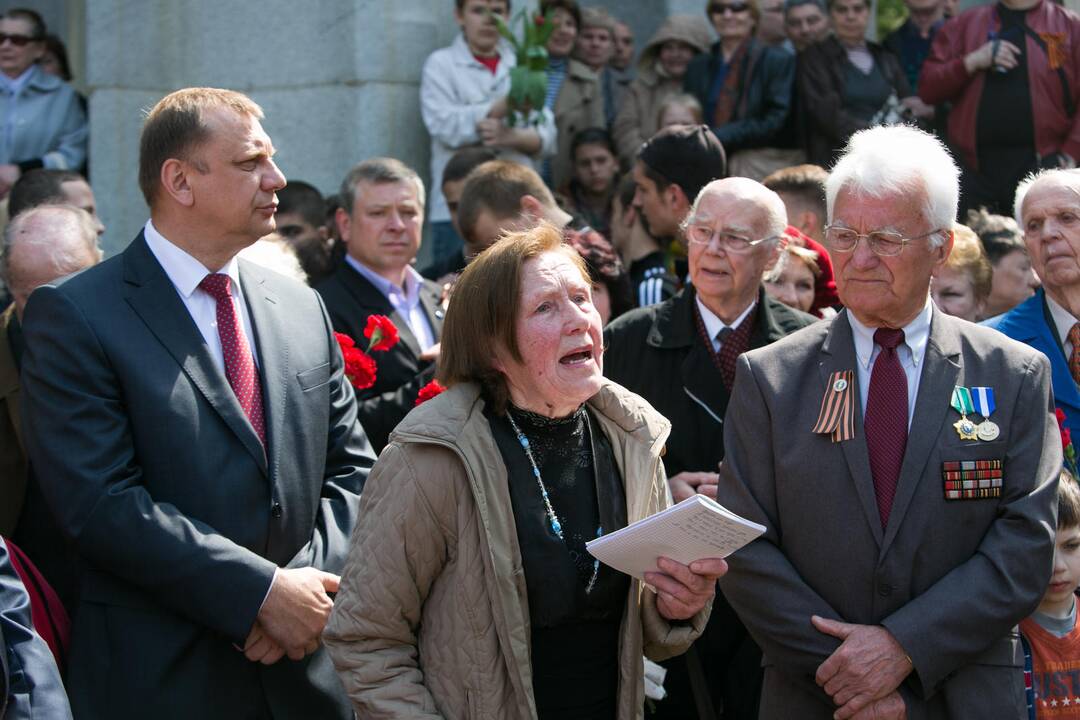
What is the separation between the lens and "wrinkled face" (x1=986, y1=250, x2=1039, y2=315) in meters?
6.47

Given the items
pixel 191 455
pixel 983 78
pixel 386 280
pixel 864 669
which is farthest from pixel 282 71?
pixel 864 669

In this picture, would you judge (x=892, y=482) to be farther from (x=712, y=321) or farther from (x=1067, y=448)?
(x=712, y=321)

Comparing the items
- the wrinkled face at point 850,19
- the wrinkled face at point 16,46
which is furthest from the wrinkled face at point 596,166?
the wrinkled face at point 16,46

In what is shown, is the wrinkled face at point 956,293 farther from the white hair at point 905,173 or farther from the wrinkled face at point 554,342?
the wrinkled face at point 554,342

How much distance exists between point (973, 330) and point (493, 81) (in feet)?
16.2

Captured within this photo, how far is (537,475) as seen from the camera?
344 cm

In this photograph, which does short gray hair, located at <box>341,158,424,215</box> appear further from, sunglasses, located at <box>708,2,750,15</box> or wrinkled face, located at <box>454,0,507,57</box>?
sunglasses, located at <box>708,2,750,15</box>

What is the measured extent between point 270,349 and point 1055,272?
2.71 metres

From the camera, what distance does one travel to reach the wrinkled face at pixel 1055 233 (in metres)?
4.55

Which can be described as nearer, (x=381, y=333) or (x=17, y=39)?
(x=381, y=333)

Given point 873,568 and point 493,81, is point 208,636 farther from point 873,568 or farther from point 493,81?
point 493,81

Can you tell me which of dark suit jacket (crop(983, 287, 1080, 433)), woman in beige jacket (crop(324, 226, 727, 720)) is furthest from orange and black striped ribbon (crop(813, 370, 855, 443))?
dark suit jacket (crop(983, 287, 1080, 433))

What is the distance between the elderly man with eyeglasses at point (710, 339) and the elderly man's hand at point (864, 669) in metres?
1.16

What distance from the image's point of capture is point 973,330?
3.70 meters
